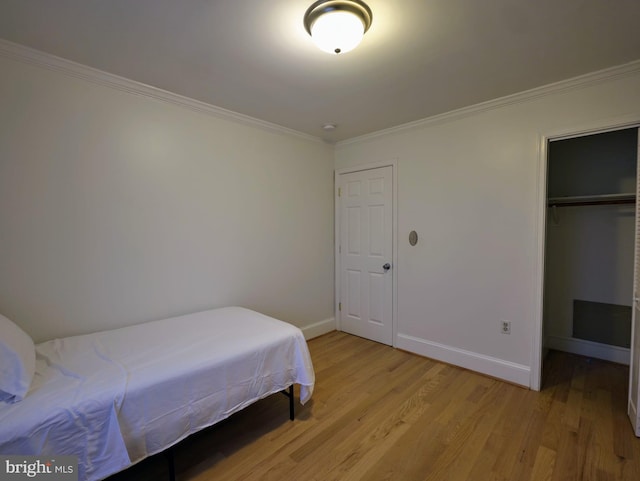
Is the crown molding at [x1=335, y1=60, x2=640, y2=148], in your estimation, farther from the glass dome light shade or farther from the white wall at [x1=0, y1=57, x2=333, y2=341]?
the glass dome light shade

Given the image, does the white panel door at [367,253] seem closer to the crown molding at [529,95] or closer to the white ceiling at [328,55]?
the crown molding at [529,95]

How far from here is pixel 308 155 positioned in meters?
3.57

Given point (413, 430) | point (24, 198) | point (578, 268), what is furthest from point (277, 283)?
point (578, 268)

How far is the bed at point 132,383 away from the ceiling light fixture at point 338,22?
180 cm

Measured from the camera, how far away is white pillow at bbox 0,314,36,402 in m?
1.28

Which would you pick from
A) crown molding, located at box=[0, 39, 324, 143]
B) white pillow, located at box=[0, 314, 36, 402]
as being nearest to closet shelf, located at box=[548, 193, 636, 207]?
crown molding, located at box=[0, 39, 324, 143]

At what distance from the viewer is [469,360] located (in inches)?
113

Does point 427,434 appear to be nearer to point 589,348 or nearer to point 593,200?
point 589,348

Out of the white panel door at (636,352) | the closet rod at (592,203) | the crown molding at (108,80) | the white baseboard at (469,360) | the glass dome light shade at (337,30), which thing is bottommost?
the white baseboard at (469,360)

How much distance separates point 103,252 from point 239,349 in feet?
4.13

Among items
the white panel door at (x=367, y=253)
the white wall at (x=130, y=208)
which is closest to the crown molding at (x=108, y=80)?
the white wall at (x=130, y=208)

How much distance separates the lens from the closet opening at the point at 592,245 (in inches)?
113

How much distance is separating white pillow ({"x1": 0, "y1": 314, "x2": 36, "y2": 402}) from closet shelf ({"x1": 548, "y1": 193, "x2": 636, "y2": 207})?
4149 mm

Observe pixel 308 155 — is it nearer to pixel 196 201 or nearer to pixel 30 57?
pixel 196 201
